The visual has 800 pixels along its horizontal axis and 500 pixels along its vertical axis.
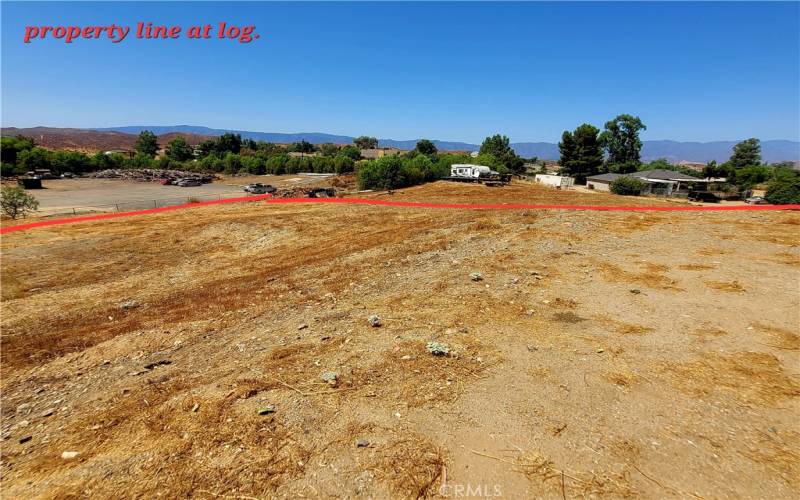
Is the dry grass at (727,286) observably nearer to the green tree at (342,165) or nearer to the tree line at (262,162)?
the tree line at (262,162)

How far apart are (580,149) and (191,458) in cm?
7484

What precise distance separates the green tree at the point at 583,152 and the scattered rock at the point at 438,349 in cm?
7030

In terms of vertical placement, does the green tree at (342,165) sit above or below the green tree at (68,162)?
above

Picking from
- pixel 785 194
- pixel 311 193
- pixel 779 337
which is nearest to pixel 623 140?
pixel 785 194

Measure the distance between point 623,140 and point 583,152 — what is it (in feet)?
71.9

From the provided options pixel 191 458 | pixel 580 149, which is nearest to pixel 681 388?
pixel 191 458

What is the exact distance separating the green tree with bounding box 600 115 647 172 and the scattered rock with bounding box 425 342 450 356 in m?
86.4

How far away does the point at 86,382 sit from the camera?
623 cm

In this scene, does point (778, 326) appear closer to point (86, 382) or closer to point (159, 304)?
point (86, 382)

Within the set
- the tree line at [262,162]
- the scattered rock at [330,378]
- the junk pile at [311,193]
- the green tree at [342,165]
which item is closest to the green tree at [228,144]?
the tree line at [262,162]

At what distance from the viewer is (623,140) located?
7875cm

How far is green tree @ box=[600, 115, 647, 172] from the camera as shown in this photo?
77.4m

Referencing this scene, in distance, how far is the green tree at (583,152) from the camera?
64500 millimetres

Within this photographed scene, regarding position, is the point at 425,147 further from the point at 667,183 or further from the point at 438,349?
the point at 438,349
